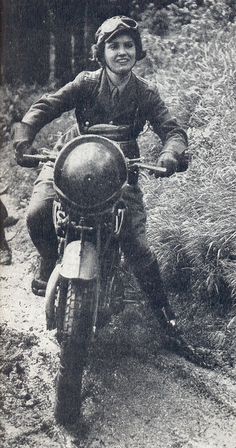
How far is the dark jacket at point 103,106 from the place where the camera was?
10.8 feet

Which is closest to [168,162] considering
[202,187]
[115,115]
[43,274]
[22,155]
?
[115,115]

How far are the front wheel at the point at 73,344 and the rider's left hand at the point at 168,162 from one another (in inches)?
28.5

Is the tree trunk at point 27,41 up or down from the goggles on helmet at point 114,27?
down

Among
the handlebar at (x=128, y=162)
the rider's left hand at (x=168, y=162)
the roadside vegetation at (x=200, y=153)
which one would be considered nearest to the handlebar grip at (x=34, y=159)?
the handlebar at (x=128, y=162)

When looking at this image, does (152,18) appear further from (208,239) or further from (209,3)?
(208,239)

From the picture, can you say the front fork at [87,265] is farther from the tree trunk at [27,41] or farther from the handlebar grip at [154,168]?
the tree trunk at [27,41]

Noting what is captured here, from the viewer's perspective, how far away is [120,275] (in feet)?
10.9

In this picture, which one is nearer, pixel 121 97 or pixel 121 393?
pixel 121 393

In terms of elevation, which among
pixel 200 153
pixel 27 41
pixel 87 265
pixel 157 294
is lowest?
pixel 157 294

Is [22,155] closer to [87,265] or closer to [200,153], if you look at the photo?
[87,265]

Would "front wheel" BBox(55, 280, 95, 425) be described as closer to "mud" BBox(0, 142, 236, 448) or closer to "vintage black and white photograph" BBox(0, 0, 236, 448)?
"vintage black and white photograph" BBox(0, 0, 236, 448)

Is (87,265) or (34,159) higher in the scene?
(34,159)

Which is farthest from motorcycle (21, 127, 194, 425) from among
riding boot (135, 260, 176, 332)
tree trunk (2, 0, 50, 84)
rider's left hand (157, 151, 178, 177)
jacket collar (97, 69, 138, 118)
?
tree trunk (2, 0, 50, 84)

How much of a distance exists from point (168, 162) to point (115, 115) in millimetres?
553
